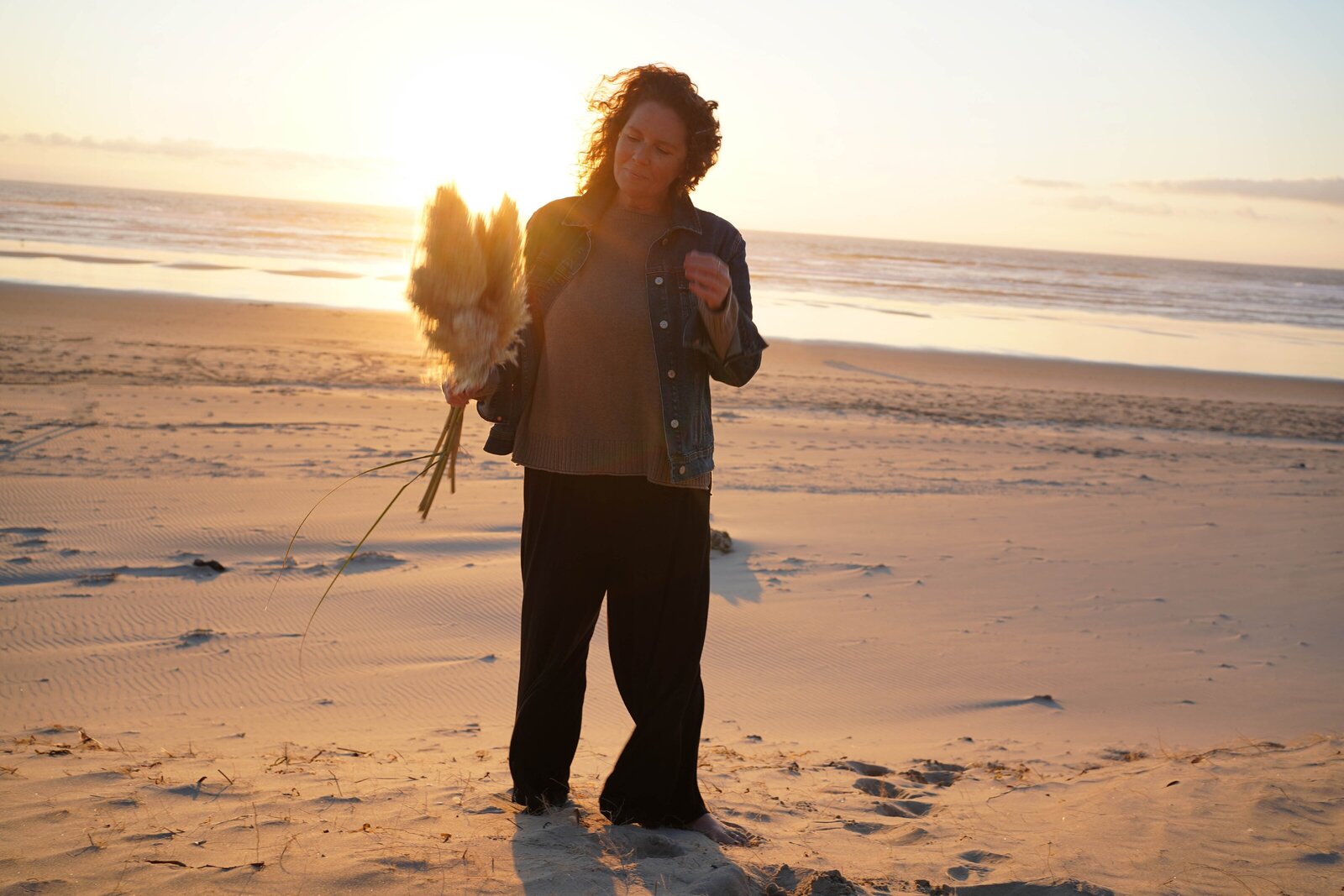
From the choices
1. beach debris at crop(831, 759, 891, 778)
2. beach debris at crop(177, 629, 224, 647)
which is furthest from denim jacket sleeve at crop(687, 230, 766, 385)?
beach debris at crop(177, 629, 224, 647)

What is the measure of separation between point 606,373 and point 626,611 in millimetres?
642

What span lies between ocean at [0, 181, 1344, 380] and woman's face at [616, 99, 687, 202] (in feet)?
1.83

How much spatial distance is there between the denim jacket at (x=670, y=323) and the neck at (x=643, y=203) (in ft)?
0.14

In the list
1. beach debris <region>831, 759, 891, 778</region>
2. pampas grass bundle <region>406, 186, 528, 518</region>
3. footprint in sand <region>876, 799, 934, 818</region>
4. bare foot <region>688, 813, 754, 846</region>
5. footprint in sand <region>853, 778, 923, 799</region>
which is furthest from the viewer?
beach debris <region>831, 759, 891, 778</region>

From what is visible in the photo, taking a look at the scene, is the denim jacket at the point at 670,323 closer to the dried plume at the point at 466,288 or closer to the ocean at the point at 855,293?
the dried plume at the point at 466,288

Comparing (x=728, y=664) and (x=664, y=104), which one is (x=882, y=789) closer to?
(x=728, y=664)

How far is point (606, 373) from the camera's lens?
252 cm

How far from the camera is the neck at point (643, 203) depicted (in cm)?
256

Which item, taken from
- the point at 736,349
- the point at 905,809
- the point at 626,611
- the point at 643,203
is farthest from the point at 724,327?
the point at 905,809

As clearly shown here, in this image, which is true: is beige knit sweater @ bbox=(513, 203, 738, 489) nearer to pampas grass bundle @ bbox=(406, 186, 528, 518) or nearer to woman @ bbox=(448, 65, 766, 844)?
woman @ bbox=(448, 65, 766, 844)

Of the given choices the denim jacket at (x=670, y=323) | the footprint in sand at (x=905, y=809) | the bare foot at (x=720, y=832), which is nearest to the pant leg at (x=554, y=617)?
the denim jacket at (x=670, y=323)

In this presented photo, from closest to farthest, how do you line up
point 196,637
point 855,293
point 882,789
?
point 882,789 < point 196,637 < point 855,293

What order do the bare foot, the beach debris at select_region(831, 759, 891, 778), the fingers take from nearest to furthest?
1. the fingers
2. the bare foot
3. the beach debris at select_region(831, 759, 891, 778)

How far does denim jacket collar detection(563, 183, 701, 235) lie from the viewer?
2.53m
